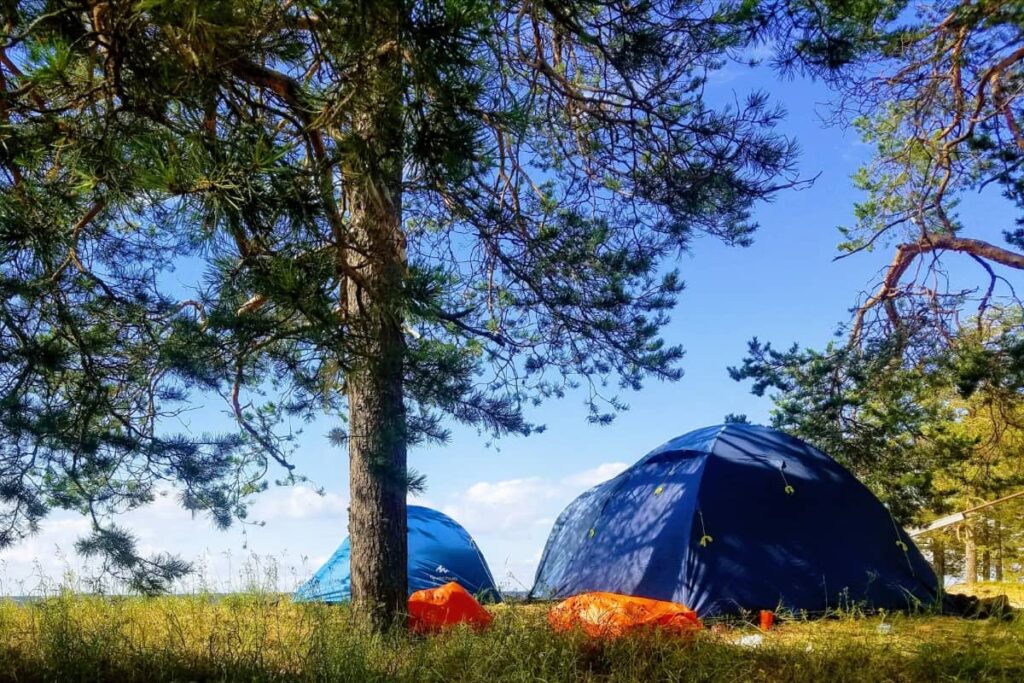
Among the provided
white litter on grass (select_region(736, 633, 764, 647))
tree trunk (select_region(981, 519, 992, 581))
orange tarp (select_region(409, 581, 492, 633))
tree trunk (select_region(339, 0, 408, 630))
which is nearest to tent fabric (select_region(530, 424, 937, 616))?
white litter on grass (select_region(736, 633, 764, 647))

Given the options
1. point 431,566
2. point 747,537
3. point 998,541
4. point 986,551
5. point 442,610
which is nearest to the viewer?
point 442,610

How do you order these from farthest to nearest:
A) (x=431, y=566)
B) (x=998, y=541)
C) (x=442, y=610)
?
1. (x=998, y=541)
2. (x=431, y=566)
3. (x=442, y=610)

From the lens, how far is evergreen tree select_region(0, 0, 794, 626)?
11.6 feet

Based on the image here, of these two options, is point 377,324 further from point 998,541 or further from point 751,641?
point 998,541

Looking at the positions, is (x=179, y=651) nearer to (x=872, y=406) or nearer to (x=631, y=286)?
(x=631, y=286)

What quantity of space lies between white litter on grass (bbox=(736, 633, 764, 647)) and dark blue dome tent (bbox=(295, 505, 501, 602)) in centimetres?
244

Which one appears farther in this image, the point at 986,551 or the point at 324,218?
the point at 986,551

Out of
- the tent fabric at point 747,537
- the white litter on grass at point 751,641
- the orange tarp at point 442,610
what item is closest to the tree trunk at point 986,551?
the tent fabric at point 747,537

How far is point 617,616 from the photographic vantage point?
484 cm

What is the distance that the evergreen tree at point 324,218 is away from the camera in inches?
140

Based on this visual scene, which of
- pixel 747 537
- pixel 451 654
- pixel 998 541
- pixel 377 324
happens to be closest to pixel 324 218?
pixel 377 324

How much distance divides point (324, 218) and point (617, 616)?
2879mm

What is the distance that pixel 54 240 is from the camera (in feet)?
14.2

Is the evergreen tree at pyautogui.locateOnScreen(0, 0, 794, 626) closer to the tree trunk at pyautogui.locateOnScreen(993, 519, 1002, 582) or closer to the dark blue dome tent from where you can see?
the dark blue dome tent
